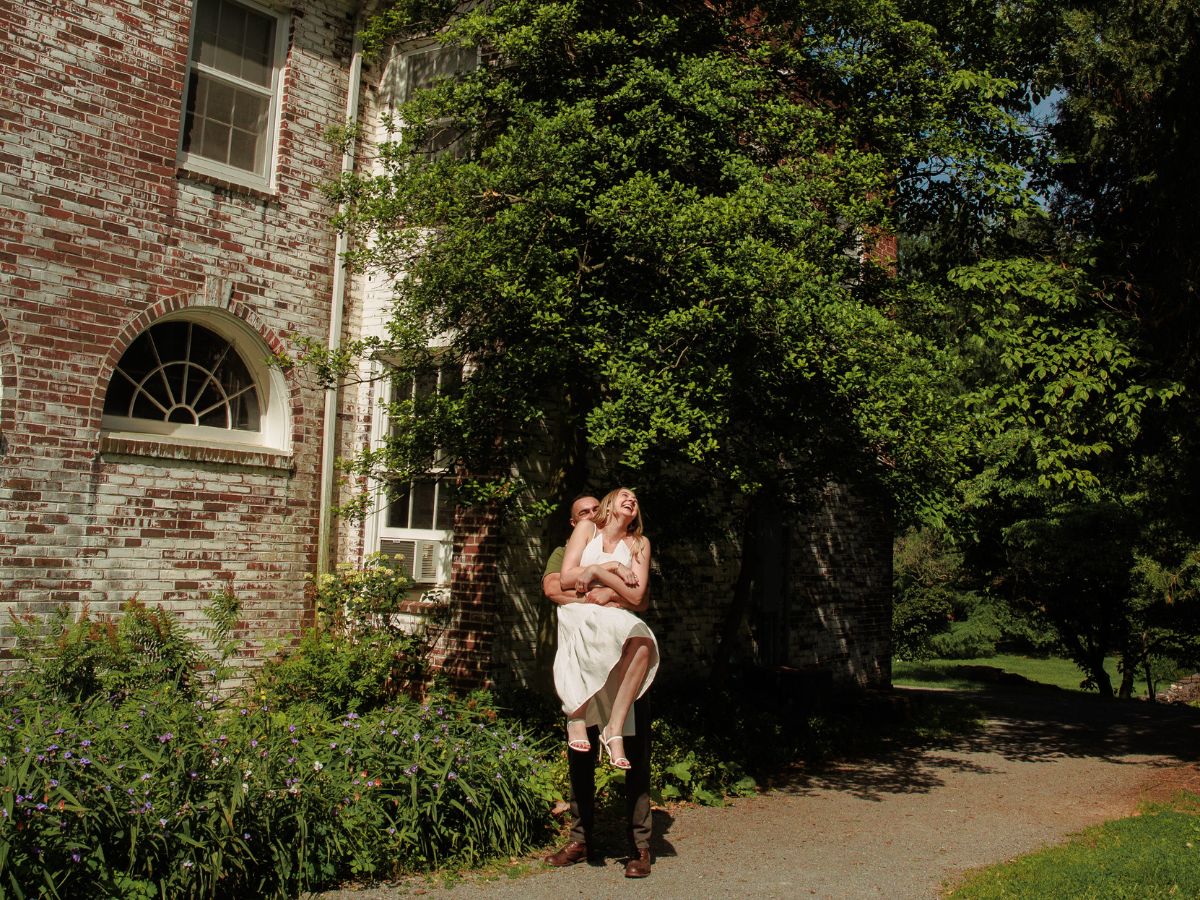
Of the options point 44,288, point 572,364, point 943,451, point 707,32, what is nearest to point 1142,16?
point 707,32

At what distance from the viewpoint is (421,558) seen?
31.9 feet

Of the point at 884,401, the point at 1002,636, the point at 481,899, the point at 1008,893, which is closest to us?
the point at 481,899

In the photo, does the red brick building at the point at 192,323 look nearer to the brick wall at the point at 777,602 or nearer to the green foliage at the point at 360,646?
the brick wall at the point at 777,602

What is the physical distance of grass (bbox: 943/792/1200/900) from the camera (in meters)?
5.60

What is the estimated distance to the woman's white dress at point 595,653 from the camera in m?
5.62

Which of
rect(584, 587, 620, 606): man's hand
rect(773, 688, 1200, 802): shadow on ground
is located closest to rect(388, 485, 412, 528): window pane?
rect(773, 688, 1200, 802): shadow on ground

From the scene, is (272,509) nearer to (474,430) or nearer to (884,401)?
(474,430)

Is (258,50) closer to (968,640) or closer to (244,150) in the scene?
(244,150)

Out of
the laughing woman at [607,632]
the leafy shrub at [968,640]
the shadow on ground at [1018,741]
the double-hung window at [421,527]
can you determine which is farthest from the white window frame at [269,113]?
the leafy shrub at [968,640]

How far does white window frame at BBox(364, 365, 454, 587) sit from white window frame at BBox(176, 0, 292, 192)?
2.15 m

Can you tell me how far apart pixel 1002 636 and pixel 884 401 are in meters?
24.0

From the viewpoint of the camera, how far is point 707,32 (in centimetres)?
892

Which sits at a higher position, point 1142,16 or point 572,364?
point 1142,16

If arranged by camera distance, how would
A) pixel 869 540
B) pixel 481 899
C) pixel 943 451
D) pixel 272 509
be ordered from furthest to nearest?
pixel 869 540 → pixel 272 509 → pixel 943 451 → pixel 481 899
